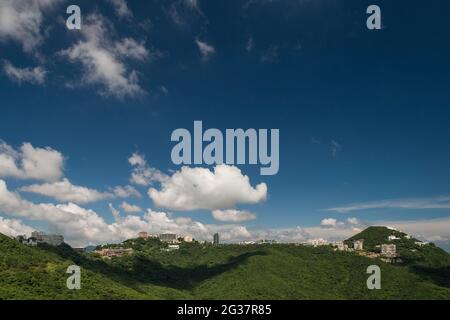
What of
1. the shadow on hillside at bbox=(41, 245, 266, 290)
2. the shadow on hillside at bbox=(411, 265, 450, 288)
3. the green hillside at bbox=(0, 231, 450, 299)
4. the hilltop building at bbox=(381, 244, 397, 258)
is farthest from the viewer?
the hilltop building at bbox=(381, 244, 397, 258)

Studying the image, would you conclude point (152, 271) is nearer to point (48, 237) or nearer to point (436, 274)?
point (48, 237)

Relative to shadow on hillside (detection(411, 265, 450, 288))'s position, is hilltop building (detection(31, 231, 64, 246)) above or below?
above

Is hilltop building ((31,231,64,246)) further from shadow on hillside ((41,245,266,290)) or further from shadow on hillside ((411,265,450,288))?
shadow on hillside ((411,265,450,288))

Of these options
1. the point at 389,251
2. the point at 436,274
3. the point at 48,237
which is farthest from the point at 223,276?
the point at 389,251

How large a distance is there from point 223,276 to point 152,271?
25935 millimetres

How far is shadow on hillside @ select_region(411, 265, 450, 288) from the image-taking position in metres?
154

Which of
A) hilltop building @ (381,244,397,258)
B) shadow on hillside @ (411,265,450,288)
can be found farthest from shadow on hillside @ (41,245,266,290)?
shadow on hillside @ (411,265,450,288)

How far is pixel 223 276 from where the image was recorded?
15325 cm

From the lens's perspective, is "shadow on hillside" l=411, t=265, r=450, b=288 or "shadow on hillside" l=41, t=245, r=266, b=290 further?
"shadow on hillside" l=411, t=265, r=450, b=288

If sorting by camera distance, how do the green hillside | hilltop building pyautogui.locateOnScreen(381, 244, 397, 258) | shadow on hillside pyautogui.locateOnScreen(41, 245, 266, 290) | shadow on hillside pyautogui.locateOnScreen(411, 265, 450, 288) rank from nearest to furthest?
1. the green hillside
2. shadow on hillside pyautogui.locateOnScreen(41, 245, 266, 290)
3. shadow on hillside pyautogui.locateOnScreen(411, 265, 450, 288)
4. hilltop building pyautogui.locateOnScreen(381, 244, 397, 258)

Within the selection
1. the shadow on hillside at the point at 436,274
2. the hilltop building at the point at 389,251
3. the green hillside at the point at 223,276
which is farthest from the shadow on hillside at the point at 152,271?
the shadow on hillside at the point at 436,274

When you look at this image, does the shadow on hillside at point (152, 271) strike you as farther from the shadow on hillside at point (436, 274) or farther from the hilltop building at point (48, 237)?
the shadow on hillside at point (436, 274)

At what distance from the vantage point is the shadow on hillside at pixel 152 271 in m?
127
